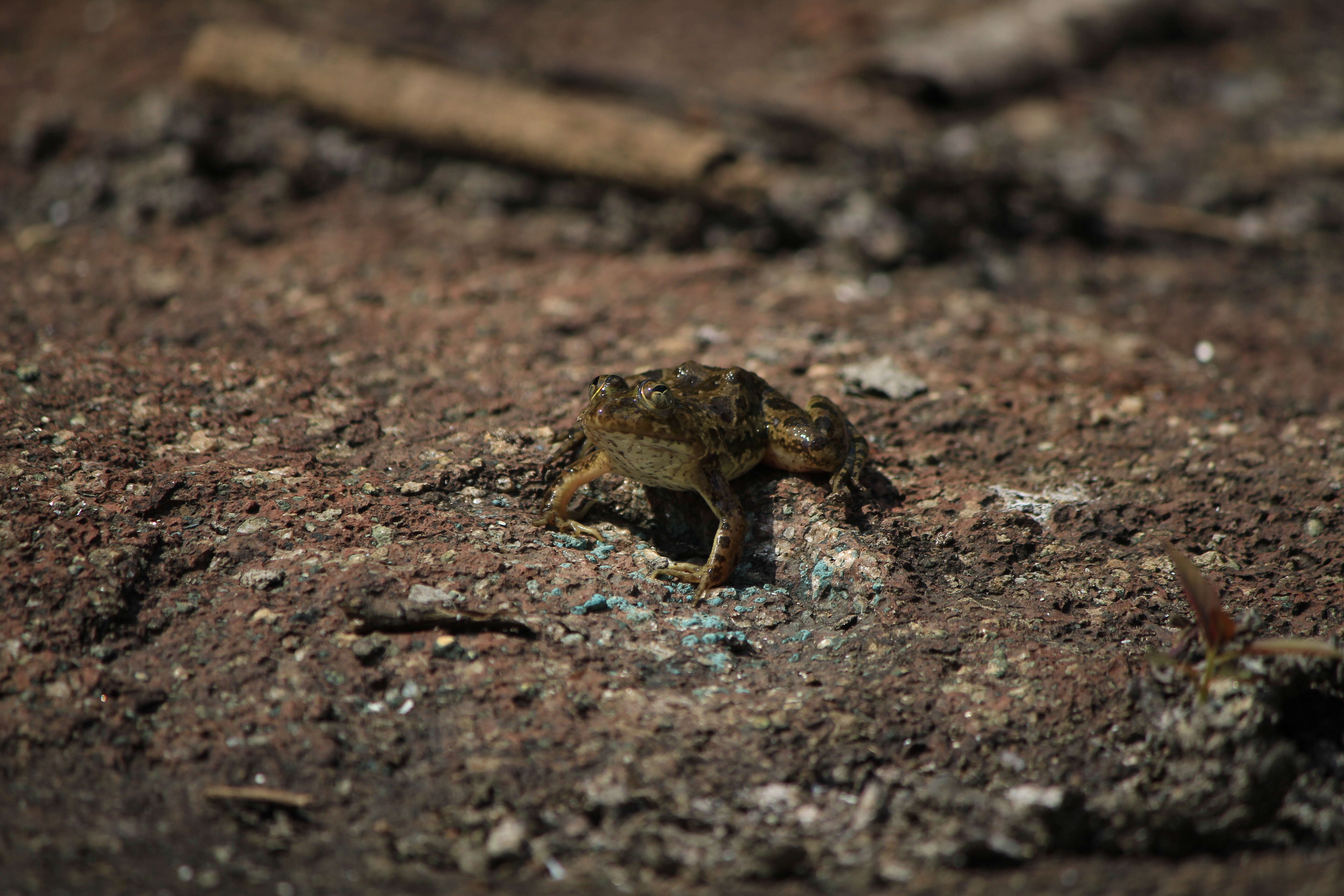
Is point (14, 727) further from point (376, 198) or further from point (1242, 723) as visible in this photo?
point (376, 198)

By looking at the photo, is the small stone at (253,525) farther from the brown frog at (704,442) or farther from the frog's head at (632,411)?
the frog's head at (632,411)

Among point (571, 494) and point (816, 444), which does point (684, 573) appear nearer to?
point (571, 494)

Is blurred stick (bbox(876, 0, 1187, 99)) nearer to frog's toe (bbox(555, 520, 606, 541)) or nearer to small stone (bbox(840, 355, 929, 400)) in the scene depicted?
small stone (bbox(840, 355, 929, 400))

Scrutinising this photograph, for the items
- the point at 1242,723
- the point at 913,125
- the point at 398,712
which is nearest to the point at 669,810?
the point at 398,712

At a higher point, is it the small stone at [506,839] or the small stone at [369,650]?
the small stone at [369,650]

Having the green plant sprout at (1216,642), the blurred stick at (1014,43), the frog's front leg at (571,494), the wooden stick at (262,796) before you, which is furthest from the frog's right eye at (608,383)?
the blurred stick at (1014,43)
